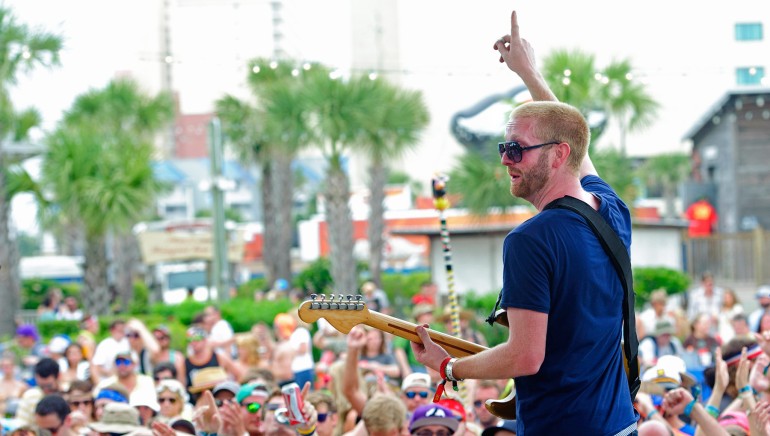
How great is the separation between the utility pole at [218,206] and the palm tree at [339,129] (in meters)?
2.39

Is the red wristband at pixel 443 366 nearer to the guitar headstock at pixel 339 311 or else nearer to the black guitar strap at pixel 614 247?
the guitar headstock at pixel 339 311

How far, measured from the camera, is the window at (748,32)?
50.2 m

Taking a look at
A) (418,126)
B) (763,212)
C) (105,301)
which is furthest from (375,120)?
(763,212)

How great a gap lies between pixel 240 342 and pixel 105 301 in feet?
40.1

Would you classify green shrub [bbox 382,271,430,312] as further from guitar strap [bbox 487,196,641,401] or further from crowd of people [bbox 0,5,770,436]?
guitar strap [bbox 487,196,641,401]

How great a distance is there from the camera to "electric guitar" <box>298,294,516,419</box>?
402cm

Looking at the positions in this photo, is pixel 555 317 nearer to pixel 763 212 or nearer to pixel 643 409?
pixel 643 409

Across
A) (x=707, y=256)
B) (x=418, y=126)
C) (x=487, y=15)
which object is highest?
(x=487, y=15)

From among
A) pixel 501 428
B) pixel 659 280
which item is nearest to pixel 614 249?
pixel 501 428

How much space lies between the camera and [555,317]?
366 centimetres

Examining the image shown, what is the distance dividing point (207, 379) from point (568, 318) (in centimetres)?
655

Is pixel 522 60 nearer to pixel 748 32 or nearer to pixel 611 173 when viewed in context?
pixel 611 173

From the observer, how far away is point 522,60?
4656 mm

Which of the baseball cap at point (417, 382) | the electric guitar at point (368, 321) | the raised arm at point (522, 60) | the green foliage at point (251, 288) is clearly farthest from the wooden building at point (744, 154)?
the electric guitar at point (368, 321)
